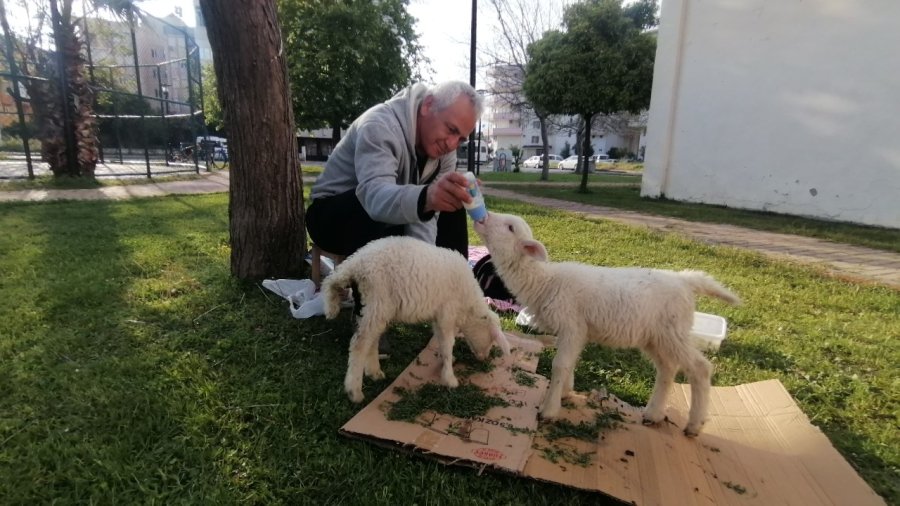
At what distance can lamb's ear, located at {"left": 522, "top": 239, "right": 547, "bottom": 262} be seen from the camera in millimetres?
2439

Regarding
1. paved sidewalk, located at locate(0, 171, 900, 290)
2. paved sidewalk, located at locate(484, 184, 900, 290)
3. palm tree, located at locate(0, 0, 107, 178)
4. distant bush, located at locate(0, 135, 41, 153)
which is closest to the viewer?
paved sidewalk, located at locate(484, 184, 900, 290)

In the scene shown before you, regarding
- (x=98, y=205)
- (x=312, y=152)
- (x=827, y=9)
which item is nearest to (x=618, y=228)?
(x=827, y=9)

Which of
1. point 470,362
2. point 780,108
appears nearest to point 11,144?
point 470,362

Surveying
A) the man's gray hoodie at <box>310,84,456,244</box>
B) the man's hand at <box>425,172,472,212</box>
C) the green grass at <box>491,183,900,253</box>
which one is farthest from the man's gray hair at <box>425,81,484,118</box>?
the green grass at <box>491,183,900,253</box>

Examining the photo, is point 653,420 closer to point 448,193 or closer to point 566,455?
point 566,455

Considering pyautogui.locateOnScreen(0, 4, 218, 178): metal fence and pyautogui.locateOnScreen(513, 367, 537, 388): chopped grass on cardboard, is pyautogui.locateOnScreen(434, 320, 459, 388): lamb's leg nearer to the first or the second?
pyautogui.locateOnScreen(513, 367, 537, 388): chopped grass on cardboard

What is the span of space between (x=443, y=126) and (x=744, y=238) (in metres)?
6.63

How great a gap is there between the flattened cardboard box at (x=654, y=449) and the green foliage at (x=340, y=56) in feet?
46.5

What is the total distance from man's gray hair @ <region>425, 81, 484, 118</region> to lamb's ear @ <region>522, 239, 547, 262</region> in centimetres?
84

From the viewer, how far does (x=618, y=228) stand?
752 cm

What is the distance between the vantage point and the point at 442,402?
241 cm

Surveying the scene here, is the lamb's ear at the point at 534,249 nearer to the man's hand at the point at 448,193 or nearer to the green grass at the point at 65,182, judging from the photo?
the man's hand at the point at 448,193

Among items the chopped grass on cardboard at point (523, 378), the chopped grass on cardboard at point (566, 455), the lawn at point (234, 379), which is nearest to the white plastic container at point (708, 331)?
the lawn at point (234, 379)

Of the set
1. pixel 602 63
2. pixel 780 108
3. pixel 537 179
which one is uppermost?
pixel 602 63
